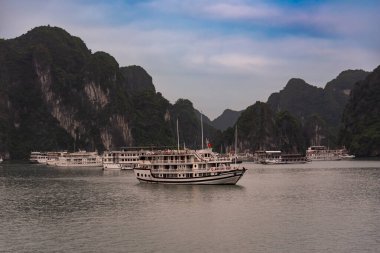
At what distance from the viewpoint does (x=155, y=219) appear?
5375cm

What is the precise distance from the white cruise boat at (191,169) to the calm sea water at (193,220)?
4.57 m

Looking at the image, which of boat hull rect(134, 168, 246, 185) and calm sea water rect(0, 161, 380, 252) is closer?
calm sea water rect(0, 161, 380, 252)

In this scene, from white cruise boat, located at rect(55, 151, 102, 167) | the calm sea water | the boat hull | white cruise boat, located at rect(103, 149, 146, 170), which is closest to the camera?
the calm sea water

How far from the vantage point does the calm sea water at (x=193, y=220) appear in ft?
137

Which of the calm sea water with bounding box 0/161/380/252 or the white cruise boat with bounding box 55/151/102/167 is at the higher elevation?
the white cruise boat with bounding box 55/151/102/167

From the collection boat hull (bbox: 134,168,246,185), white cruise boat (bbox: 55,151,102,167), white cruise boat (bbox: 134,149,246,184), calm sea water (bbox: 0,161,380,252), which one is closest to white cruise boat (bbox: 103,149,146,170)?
white cruise boat (bbox: 55,151,102,167)

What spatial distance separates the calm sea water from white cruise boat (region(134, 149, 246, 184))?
15.0 ft

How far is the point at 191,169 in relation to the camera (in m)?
89.5

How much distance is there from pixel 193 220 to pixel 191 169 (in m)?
36.4

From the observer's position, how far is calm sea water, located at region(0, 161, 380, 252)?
41781 millimetres

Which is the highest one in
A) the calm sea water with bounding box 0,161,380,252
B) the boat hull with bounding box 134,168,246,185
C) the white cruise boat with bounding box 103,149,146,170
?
the white cruise boat with bounding box 103,149,146,170

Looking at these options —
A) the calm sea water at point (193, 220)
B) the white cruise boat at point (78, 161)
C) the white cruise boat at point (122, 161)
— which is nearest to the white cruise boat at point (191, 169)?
the calm sea water at point (193, 220)

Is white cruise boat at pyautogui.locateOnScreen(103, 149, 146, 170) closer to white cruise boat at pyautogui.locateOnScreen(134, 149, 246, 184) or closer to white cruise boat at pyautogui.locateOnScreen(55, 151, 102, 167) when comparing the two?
white cruise boat at pyautogui.locateOnScreen(55, 151, 102, 167)

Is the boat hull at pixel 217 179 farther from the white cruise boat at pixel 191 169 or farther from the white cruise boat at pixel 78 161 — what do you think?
the white cruise boat at pixel 78 161
